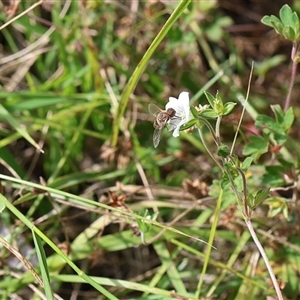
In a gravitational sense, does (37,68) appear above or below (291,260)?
above

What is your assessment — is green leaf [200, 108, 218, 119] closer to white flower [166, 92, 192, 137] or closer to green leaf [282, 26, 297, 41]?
white flower [166, 92, 192, 137]

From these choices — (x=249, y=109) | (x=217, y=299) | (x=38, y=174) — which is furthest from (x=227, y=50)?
(x=217, y=299)

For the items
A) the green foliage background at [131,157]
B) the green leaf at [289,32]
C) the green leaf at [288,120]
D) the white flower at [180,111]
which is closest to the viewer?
the white flower at [180,111]

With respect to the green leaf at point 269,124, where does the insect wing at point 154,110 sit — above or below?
above

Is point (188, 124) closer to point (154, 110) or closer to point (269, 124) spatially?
point (154, 110)

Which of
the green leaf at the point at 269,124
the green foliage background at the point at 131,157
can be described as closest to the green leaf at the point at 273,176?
the green foliage background at the point at 131,157

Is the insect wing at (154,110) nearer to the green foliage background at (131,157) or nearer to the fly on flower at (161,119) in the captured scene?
the fly on flower at (161,119)

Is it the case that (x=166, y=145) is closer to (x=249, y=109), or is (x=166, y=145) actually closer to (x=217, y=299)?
(x=249, y=109)

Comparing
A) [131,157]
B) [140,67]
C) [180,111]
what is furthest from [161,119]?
[131,157]
